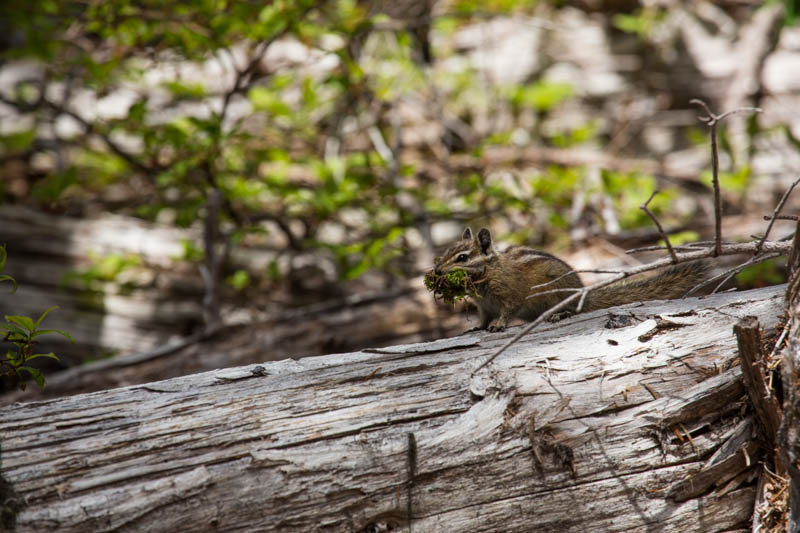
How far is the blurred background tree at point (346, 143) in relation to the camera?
509cm

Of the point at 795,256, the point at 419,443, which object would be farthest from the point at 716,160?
the point at 419,443

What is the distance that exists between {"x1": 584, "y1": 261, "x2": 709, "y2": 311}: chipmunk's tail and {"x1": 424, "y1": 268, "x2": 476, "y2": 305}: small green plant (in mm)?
706

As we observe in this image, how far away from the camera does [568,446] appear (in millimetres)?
2385

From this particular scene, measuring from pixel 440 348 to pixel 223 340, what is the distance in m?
2.69

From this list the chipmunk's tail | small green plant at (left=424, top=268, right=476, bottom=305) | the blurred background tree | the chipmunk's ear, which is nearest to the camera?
small green plant at (left=424, top=268, right=476, bottom=305)

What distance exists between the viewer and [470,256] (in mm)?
3521

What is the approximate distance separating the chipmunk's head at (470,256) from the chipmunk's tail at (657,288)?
1.99 ft

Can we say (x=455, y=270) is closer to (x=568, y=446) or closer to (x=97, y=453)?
(x=568, y=446)

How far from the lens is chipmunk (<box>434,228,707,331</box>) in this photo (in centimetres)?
338

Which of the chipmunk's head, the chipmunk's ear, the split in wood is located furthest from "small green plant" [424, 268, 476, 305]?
the split in wood

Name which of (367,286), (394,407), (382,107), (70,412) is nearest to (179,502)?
(70,412)

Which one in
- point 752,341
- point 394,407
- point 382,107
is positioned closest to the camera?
A: point 752,341

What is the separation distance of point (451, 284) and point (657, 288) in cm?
113

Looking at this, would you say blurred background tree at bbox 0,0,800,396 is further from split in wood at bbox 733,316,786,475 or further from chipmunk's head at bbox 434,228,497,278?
split in wood at bbox 733,316,786,475
